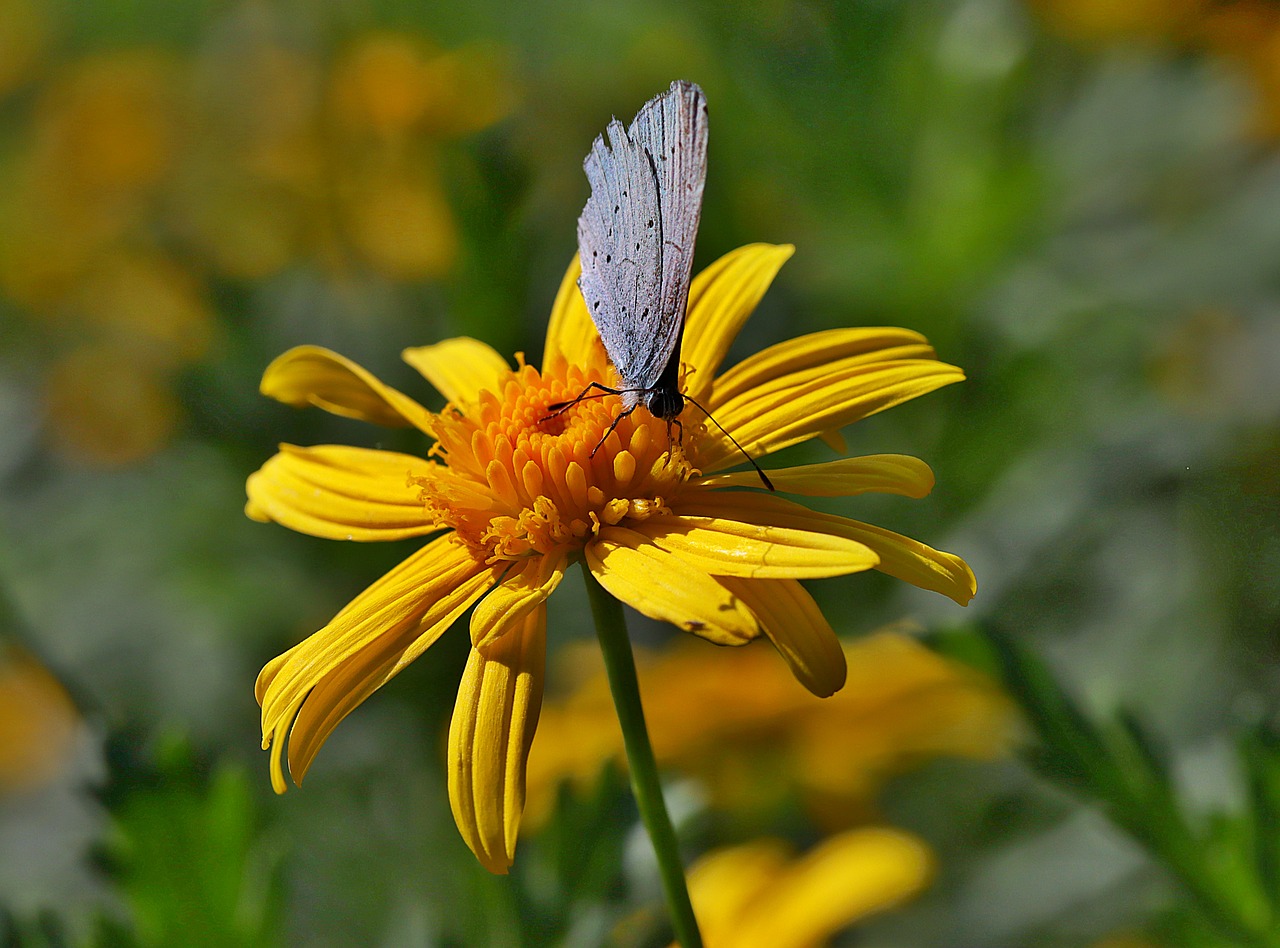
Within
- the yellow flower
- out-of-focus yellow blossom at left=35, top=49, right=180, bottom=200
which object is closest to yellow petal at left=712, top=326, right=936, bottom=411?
the yellow flower

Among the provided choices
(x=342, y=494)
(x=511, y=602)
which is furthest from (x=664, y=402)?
(x=342, y=494)

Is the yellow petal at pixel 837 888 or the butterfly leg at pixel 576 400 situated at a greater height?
the butterfly leg at pixel 576 400

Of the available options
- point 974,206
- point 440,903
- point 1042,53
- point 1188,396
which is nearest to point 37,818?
point 440,903

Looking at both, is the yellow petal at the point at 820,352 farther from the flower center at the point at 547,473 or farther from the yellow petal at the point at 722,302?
the flower center at the point at 547,473

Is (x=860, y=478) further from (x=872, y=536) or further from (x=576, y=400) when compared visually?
(x=576, y=400)

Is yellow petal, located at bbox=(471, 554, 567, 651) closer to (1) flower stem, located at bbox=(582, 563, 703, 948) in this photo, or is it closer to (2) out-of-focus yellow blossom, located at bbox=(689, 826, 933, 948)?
(1) flower stem, located at bbox=(582, 563, 703, 948)

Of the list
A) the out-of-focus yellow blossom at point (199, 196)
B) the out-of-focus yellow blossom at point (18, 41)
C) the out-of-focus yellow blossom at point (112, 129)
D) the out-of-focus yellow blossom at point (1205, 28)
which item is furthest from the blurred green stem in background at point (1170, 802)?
the out-of-focus yellow blossom at point (18, 41)

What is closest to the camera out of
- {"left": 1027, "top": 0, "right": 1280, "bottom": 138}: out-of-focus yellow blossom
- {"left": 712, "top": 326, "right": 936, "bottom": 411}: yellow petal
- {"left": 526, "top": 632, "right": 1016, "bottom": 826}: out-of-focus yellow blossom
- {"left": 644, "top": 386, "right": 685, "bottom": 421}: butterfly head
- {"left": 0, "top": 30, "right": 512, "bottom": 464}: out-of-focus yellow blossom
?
{"left": 644, "top": 386, "right": 685, "bottom": 421}: butterfly head
